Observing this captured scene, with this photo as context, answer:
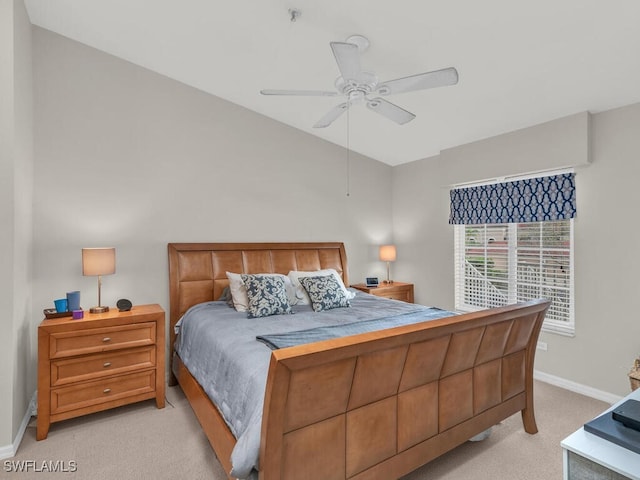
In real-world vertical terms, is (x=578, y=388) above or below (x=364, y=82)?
A: below

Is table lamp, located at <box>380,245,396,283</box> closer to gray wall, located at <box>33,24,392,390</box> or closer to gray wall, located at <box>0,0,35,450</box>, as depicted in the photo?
gray wall, located at <box>33,24,392,390</box>

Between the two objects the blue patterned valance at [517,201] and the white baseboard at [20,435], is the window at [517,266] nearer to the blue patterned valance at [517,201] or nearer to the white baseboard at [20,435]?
the blue patterned valance at [517,201]

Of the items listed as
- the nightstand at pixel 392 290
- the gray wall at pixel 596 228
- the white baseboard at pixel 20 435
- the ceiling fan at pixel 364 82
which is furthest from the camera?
the nightstand at pixel 392 290

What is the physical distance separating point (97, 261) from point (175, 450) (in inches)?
62.5

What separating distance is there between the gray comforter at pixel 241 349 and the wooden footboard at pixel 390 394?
0.70 ft

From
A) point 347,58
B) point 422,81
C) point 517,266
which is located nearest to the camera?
point 347,58

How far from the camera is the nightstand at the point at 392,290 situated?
4.52 m

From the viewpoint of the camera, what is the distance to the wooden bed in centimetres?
135

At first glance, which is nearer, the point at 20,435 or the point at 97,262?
the point at 20,435

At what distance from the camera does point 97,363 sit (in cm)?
266

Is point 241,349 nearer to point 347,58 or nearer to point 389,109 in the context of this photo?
point 347,58

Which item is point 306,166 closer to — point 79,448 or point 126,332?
point 126,332

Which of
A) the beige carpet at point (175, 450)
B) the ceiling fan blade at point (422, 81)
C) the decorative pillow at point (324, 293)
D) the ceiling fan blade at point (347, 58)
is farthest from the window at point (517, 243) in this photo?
the ceiling fan blade at point (347, 58)

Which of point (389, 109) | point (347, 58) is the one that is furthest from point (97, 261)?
point (389, 109)
